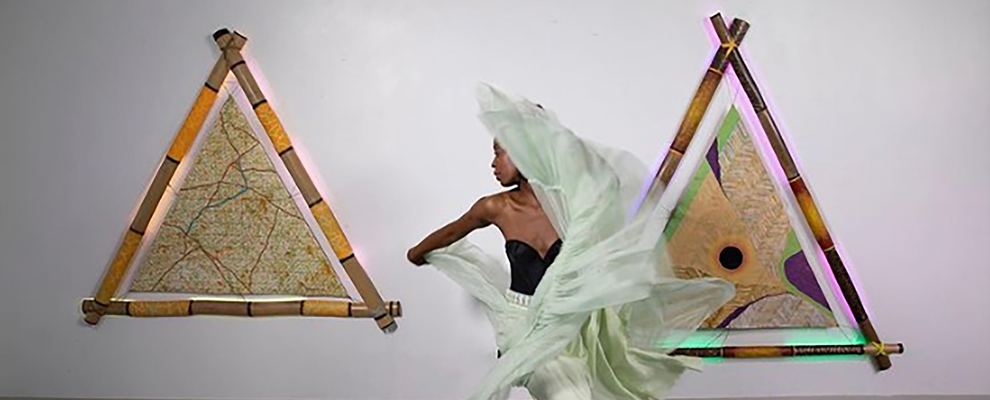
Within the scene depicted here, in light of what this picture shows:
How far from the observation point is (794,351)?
2.52 m

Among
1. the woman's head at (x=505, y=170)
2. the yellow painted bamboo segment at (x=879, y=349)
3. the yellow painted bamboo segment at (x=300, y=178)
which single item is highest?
the yellow painted bamboo segment at (x=300, y=178)

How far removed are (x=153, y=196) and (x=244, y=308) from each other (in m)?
0.37

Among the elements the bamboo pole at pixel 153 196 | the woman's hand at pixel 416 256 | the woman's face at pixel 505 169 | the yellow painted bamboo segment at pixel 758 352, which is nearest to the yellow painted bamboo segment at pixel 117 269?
the bamboo pole at pixel 153 196

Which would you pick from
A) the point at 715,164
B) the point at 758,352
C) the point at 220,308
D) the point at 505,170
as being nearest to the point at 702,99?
the point at 715,164

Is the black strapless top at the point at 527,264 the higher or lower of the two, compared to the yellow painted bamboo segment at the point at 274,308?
higher

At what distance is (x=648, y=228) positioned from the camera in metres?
1.49

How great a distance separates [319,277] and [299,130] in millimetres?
392

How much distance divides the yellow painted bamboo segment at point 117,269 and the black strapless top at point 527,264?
3.91ft

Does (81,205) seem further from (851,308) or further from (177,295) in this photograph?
(851,308)

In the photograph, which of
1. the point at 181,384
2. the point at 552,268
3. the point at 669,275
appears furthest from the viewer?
the point at 181,384

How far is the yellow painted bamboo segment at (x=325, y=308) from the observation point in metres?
2.47

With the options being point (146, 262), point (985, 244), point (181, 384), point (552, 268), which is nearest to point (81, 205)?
point (146, 262)

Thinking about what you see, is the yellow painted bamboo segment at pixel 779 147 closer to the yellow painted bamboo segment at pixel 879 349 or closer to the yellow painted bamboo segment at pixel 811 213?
the yellow painted bamboo segment at pixel 811 213

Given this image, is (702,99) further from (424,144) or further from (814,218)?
(424,144)
